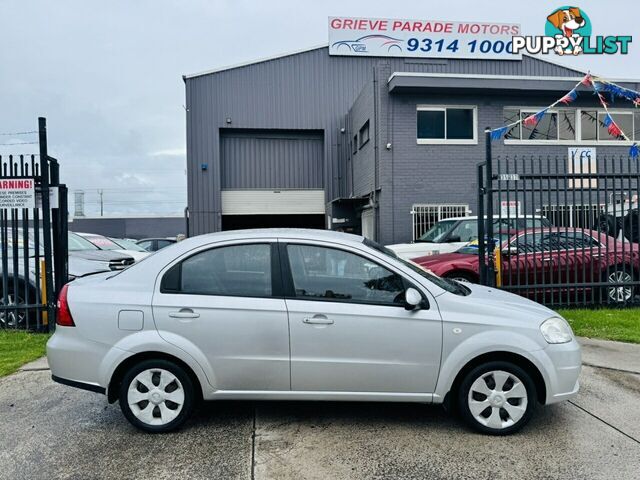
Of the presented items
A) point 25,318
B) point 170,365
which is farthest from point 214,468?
point 25,318

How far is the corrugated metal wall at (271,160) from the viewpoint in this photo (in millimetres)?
21562

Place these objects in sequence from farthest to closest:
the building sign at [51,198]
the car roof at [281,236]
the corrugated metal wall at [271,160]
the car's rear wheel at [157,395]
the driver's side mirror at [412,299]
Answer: the corrugated metal wall at [271,160]
the building sign at [51,198]
the car roof at [281,236]
the car's rear wheel at [157,395]
the driver's side mirror at [412,299]

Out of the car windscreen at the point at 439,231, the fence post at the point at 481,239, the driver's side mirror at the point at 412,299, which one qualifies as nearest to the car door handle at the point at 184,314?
the driver's side mirror at the point at 412,299

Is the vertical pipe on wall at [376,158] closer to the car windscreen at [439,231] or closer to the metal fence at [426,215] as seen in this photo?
the metal fence at [426,215]

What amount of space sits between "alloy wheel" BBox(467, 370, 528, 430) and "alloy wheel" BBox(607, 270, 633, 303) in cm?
565

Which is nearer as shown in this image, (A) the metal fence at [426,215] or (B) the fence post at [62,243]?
(B) the fence post at [62,243]

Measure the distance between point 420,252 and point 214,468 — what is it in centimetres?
793

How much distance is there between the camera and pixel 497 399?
387cm

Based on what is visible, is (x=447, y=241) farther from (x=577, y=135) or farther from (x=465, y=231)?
(x=577, y=135)

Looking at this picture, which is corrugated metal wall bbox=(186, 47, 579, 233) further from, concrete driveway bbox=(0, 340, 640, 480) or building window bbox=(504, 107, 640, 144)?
concrete driveway bbox=(0, 340, 640, 480)

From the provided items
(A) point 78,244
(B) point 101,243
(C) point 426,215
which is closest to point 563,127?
(C) point 426,215

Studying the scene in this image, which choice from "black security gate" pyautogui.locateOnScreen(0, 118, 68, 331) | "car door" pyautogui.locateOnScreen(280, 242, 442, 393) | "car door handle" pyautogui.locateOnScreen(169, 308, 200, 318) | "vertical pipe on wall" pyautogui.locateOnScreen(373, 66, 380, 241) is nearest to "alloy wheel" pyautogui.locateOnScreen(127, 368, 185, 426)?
"car door handle" pyautogui.locateOnScreen(169, 308, 200, 318)

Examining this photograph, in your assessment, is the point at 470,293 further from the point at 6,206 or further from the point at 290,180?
the point at 290,180

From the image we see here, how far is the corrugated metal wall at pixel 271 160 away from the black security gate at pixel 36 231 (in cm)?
1406
